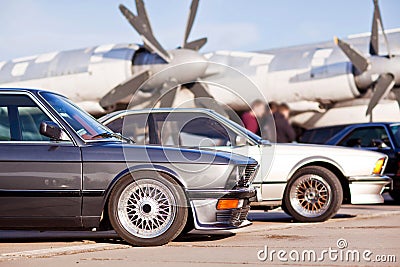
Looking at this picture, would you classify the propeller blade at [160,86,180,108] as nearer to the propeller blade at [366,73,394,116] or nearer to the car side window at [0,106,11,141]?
the propeller blade at [366,73,394,116]

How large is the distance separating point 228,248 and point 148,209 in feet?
2.82

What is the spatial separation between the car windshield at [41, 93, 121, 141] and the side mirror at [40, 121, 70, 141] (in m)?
0.22

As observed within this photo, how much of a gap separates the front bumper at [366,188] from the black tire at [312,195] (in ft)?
0.99

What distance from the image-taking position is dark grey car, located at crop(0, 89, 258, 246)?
21.4 feet

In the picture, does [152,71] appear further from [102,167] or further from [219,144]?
[102,167]

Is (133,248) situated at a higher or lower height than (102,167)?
lower

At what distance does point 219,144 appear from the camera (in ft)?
30.9

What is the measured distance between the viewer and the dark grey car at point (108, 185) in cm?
653

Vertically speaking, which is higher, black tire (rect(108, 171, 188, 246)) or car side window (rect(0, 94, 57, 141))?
car side window (rect(0, 94, 57, 141))

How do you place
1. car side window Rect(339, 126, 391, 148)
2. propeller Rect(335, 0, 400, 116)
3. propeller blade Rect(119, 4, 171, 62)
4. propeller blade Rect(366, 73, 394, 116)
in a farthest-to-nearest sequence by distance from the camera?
1. propeller blade Rect(119, 4, 171, 62)
2. propeller Rect(335, 0, 400, 116)
3. propeller blade Rect(366, 73, 394, 116)
4. car side window Rect(339, 126, 391, 148)

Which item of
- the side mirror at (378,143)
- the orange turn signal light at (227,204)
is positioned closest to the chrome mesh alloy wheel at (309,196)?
the orange turn signal light at (227,204)

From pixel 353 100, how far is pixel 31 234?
1867 cm

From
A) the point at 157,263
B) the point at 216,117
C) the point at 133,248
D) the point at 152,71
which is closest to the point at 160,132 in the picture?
the point at 216,117

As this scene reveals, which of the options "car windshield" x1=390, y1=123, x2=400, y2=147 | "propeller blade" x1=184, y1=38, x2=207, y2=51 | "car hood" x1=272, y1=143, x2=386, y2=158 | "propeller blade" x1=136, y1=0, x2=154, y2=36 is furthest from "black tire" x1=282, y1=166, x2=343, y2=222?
"propeller blade" x1=184, y1=38, x2=207, y2=51
